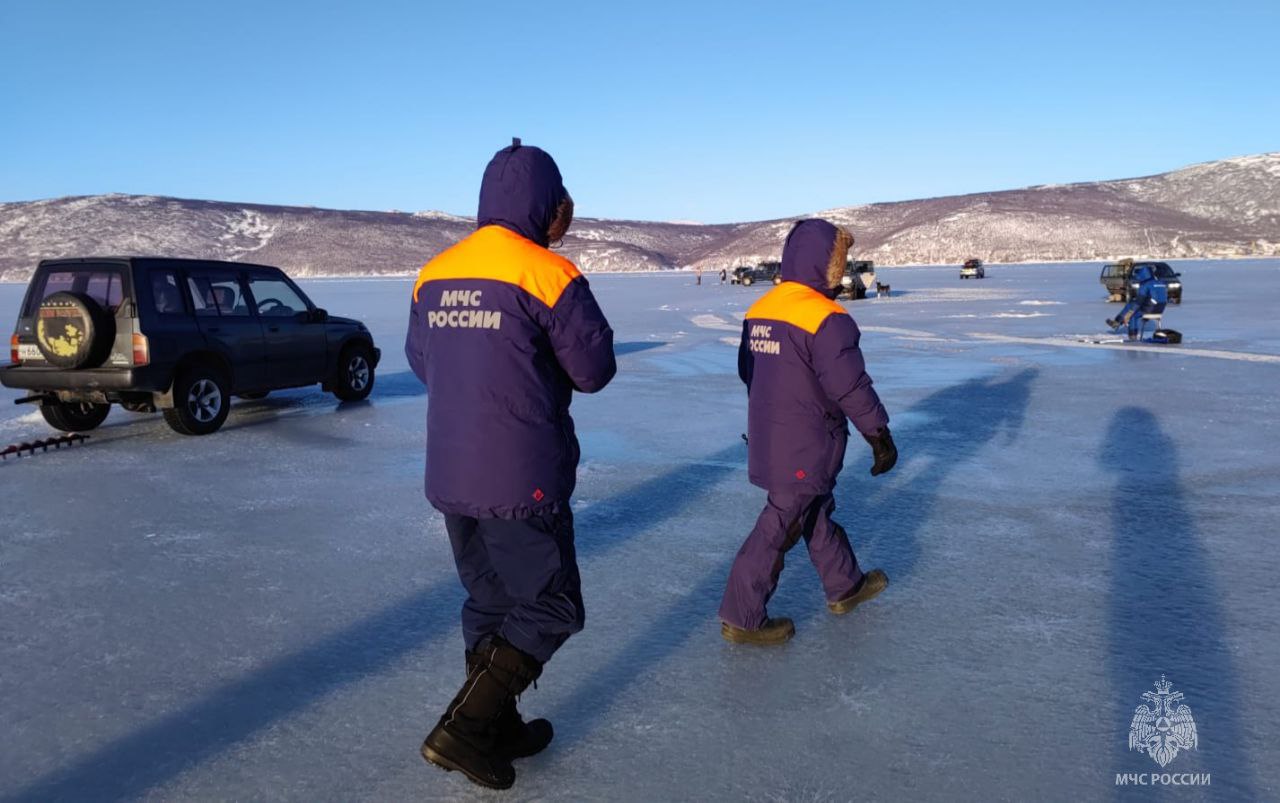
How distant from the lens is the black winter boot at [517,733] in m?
2.99

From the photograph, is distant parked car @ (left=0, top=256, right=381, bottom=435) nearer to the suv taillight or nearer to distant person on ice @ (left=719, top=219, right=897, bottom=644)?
the suv taillight

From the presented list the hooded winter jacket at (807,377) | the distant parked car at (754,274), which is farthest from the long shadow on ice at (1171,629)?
the distant parked car at (754,274)

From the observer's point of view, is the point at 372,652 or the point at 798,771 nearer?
the point at 798,771

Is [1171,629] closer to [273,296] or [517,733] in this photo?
[517,733]

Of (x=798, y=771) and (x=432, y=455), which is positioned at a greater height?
(x=432, y=455)

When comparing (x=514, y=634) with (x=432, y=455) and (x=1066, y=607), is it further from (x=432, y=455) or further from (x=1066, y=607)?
(x=1066, y=607)

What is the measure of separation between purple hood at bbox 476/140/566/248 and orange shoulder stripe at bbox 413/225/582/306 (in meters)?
0.03

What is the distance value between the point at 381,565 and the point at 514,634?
8.06 ft

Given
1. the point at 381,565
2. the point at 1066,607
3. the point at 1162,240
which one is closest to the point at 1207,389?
the point at 1066,607

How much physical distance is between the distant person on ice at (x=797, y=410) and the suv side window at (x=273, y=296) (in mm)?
7874

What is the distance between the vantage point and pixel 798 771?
9.60 feet

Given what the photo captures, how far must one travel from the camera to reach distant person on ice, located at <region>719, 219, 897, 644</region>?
151 inches

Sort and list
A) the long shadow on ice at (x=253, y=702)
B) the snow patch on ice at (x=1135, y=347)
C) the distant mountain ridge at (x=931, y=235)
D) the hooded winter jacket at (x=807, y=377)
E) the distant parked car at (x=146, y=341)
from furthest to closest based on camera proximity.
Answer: the distant mountain ridge at (x=931, y=235) < the snow patch on ice at (x=1135, y=347) < the distant parked car at (x=146, y=341) < the hooded winter jacket at (x=807, y=377) < the long shadow on ice at (x=253, y=702)

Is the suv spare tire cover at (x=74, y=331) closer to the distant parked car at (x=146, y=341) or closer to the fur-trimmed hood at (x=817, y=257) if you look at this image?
the distant parked car at (x=146, y=341)
